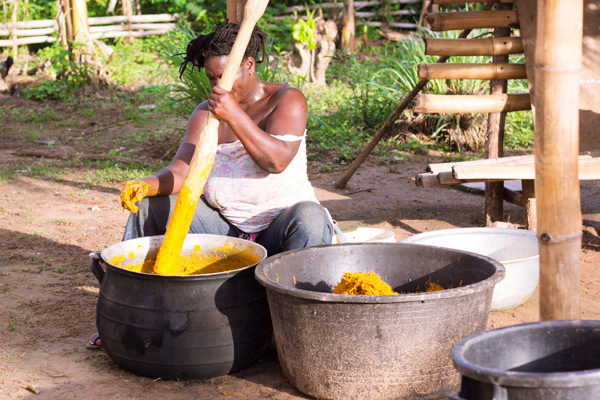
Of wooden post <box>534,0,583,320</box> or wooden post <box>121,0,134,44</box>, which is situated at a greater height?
wooden post <box>121,0,134,44</box>

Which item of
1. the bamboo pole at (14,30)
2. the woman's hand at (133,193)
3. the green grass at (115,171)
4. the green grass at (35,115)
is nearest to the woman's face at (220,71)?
the woman's hand at (133,193)

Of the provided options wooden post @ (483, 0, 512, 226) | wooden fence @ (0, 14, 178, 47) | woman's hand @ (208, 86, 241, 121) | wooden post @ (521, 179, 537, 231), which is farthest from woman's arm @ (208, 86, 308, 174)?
wooden fence @ (0, 14, 178, 47)

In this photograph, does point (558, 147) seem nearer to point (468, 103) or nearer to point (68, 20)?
point (468, 103)

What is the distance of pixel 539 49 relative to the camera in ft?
6.08

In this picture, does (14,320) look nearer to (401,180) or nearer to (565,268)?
(565,268)

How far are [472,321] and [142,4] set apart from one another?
1277cm

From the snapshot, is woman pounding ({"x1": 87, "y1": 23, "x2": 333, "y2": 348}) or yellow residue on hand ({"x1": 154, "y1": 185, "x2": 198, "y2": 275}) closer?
yellow residue on hand ({"x1": 154, "y1": 185, "x2": 198, "y2": 275})

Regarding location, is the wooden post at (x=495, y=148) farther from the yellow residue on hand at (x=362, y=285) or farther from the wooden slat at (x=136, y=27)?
the wooden slat at (x=136, y=27)

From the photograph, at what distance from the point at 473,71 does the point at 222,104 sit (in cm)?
235

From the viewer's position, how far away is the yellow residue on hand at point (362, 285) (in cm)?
236

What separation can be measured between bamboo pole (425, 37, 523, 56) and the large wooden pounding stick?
6.99 ft

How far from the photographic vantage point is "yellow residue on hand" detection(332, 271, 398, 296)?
2355 millimetres

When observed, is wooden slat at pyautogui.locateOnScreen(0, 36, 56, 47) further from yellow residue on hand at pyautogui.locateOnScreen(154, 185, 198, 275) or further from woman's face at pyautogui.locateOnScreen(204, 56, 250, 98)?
yellow residue on hand at pyautogui.locateOnScreen(154, 185, 198, 275)

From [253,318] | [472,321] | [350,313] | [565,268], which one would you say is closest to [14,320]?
[253,318]
